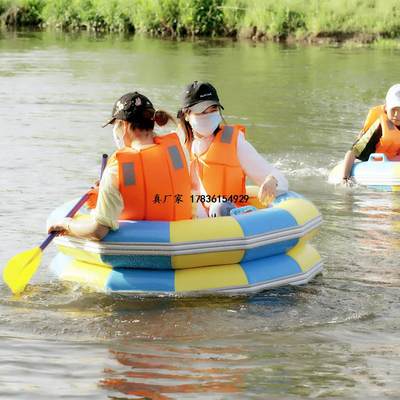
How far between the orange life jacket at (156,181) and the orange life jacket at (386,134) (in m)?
3.43

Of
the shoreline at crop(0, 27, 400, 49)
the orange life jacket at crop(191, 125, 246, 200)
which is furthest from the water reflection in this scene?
the shoreline at crop(0, 27, 400, 49)

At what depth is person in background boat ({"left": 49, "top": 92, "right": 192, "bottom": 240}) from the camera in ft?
16.4

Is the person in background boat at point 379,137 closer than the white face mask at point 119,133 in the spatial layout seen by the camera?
No

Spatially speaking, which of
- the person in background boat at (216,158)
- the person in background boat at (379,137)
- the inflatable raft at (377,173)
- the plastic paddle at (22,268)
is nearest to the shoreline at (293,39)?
the person in background boat at (379,137)

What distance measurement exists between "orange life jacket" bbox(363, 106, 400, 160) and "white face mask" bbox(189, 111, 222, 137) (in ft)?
9.71

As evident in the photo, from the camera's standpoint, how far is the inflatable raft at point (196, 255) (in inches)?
198

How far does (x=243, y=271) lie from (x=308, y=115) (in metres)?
7.31

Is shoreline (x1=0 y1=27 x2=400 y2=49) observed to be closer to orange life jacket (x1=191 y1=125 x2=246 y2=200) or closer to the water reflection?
orange life jacket (x1=191 y1=125 x2=246 y2=200)

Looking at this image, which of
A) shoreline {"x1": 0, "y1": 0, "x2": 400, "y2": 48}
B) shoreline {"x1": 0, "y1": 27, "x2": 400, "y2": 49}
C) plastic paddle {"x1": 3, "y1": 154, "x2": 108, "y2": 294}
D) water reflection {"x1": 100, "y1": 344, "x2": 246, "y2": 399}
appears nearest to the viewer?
water reflection {"x1": 100, "y1": 344, "x2": 246, "y2": 399}

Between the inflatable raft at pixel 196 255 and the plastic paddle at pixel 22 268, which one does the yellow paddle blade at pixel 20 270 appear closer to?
the plastic paddle at pixel 22 268

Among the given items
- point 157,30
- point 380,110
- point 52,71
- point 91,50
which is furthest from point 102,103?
point 157,30

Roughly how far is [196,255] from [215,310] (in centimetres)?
28

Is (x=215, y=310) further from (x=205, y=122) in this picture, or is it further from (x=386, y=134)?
(x=386, y=134)

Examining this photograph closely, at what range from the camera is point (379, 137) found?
27.6ft
